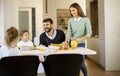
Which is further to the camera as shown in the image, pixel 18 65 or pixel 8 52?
pixel 8 52

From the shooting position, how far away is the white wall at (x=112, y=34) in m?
5.37

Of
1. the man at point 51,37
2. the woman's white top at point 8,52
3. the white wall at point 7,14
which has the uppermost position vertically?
the white wall at point 7,14

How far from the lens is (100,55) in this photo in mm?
6016

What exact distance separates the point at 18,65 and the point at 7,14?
2926mm

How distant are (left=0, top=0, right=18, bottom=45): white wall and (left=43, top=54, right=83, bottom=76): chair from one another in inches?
107

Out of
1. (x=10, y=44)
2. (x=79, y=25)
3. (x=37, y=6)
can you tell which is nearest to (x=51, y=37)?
(x=79, y=25)

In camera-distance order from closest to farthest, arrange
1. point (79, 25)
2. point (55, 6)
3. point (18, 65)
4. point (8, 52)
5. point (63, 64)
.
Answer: point (18, 65) < point (63, 64) < point (8, 52) < point (79, 25) < point (55, 6)

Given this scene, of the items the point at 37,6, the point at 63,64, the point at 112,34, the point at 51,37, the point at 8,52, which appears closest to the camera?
the point at 63,64

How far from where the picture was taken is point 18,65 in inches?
81.7

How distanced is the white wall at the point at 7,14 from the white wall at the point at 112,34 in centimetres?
216

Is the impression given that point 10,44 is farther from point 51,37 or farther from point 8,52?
point 51,37

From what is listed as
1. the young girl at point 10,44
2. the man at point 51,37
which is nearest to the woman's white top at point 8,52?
the young girl at point 10,44

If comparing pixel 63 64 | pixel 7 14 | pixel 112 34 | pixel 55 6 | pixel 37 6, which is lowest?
pixel 63 64

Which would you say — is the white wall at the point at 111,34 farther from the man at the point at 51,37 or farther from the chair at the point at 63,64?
the chair at the point at 63,64
